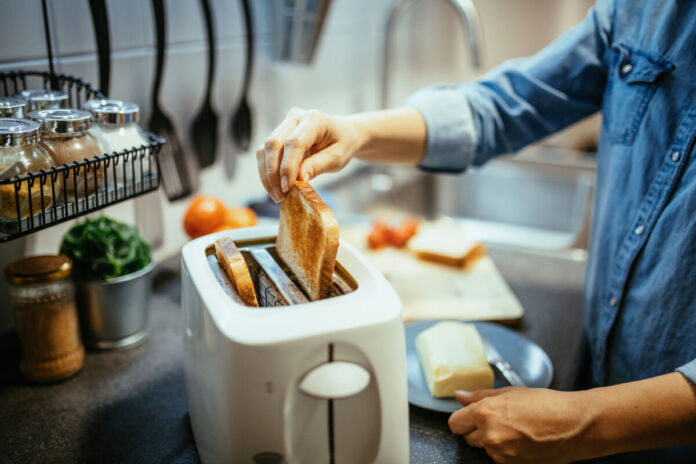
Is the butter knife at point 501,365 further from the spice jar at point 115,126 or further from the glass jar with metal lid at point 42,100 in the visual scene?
the glass jar with metal lid at point 42,100

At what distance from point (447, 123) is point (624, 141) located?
287mm

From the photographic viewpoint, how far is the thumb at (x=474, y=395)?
0.73 metres

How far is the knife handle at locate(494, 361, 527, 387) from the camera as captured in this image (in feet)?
2.69

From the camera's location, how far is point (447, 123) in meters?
1.03

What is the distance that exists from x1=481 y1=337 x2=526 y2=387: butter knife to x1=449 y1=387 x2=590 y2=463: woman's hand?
0.42 feet

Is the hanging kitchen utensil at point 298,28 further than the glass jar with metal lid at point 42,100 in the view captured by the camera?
Yes

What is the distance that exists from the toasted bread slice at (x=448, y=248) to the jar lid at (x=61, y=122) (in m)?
0.82

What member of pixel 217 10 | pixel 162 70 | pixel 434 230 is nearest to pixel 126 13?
pixel 162 70

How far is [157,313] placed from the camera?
3.47 feet

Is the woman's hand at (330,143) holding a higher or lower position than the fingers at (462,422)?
higher

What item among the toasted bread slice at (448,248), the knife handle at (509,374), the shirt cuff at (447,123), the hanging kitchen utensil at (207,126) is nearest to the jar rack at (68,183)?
the hanging kitchen utensil at (207,126)

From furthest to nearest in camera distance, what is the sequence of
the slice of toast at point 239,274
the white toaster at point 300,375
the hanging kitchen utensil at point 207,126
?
the hanging kitchen utensil at point 207,126
the slice of toast at point 239,274
the white toaster at point 300,375

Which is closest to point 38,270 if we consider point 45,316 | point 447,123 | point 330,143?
point 45,316

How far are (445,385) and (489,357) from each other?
12 centimetres
